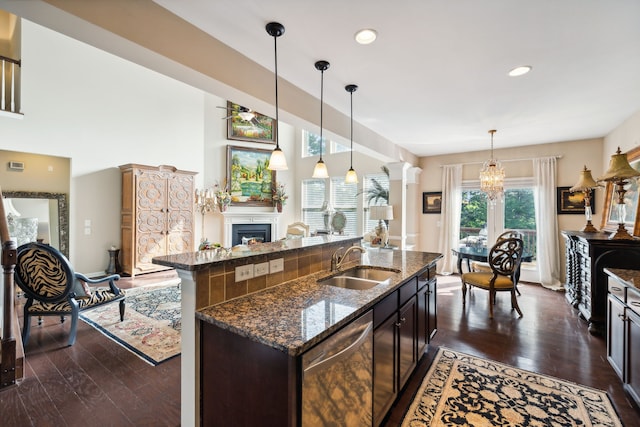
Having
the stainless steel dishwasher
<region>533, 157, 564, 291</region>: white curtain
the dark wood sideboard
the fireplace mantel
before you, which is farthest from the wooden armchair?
the fireplace mantel

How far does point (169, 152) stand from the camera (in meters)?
6.56

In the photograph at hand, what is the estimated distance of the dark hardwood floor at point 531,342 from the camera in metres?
2.20

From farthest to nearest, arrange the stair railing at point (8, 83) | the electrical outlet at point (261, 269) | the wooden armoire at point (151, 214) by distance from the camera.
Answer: the wooden armoire at point (151, 214) < the stair railing at point (8, 83) < the electrical outlet at point (261, 269)

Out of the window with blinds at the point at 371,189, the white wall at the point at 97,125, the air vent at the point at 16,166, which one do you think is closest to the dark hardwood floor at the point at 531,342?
the window with blinds at the point at 371,189

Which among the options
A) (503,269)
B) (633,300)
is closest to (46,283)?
(633,300)

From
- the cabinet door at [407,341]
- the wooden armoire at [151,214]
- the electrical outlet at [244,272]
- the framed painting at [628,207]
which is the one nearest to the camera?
the electrical outlet at [244,272]

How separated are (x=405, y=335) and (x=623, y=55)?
290 centimetres

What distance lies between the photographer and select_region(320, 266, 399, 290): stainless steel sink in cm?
222

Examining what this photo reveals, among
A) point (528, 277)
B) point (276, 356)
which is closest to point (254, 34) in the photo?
point (276, 356)

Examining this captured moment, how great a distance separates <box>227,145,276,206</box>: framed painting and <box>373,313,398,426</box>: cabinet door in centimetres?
658

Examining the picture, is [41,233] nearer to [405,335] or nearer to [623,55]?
[405,335]

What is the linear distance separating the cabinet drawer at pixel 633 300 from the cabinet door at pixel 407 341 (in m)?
1.37

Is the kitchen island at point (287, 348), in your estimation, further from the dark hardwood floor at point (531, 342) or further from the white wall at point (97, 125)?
the white wall at point (97, 125)

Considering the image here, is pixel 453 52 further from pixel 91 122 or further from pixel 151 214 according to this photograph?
pixel 91 122
